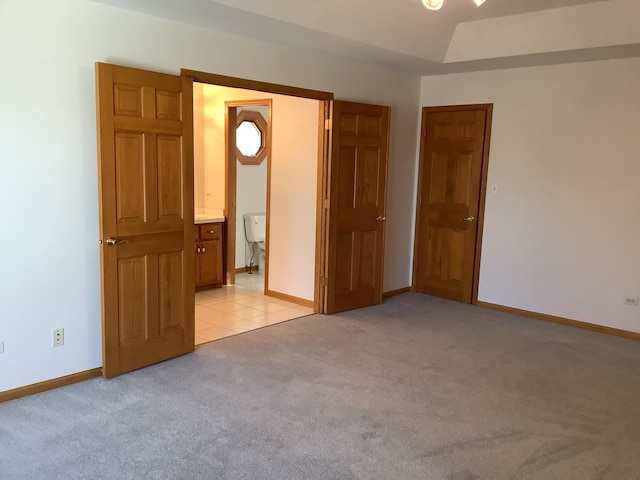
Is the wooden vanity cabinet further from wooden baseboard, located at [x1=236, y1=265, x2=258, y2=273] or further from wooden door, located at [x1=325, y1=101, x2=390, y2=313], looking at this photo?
wooden door, located at [x1=325, y1=101, x2=390, y2=313]

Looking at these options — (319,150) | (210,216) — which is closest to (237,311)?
(210,216)

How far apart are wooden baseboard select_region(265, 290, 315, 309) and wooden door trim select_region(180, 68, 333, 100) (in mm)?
2099

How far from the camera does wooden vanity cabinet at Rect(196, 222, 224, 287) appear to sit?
5941 millimetres

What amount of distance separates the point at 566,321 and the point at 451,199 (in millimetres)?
1745

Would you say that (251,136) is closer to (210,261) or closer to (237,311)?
(210,261)

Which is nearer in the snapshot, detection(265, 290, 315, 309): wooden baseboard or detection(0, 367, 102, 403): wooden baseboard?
A: detection(0, 367, 102, 403): wooden baseboard

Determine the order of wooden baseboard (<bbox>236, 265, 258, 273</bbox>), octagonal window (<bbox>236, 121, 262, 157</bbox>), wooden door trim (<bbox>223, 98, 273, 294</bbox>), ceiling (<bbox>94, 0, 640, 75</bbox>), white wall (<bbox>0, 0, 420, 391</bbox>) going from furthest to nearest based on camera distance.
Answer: wooden baseboard (<bbox>236, 265, 258, 273</bbox>), octagonal window (<bbox>236, 121, 262, 157</bbox>), wooden door trim (<bbox>223, 98, 273, 294</bbox>), ceiling (<bbox>94, 0, 640, 75</bbox>), white wall (<bbox>0, 0, 420, 391</bbox>)

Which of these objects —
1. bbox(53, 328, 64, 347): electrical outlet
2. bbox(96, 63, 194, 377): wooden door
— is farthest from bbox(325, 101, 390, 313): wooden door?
bbox(53, 328, 64, 347): electrical outlet

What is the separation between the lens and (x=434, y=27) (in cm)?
471

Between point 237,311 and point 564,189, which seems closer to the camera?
point 564,189

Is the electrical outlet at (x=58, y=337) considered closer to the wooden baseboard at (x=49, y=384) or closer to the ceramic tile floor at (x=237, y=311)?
the wooden baseboard at (x=49, y=384)

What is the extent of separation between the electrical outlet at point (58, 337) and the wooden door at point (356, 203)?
2.48m

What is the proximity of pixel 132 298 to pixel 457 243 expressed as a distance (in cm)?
366

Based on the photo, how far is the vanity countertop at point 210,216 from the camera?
587 centimetres
